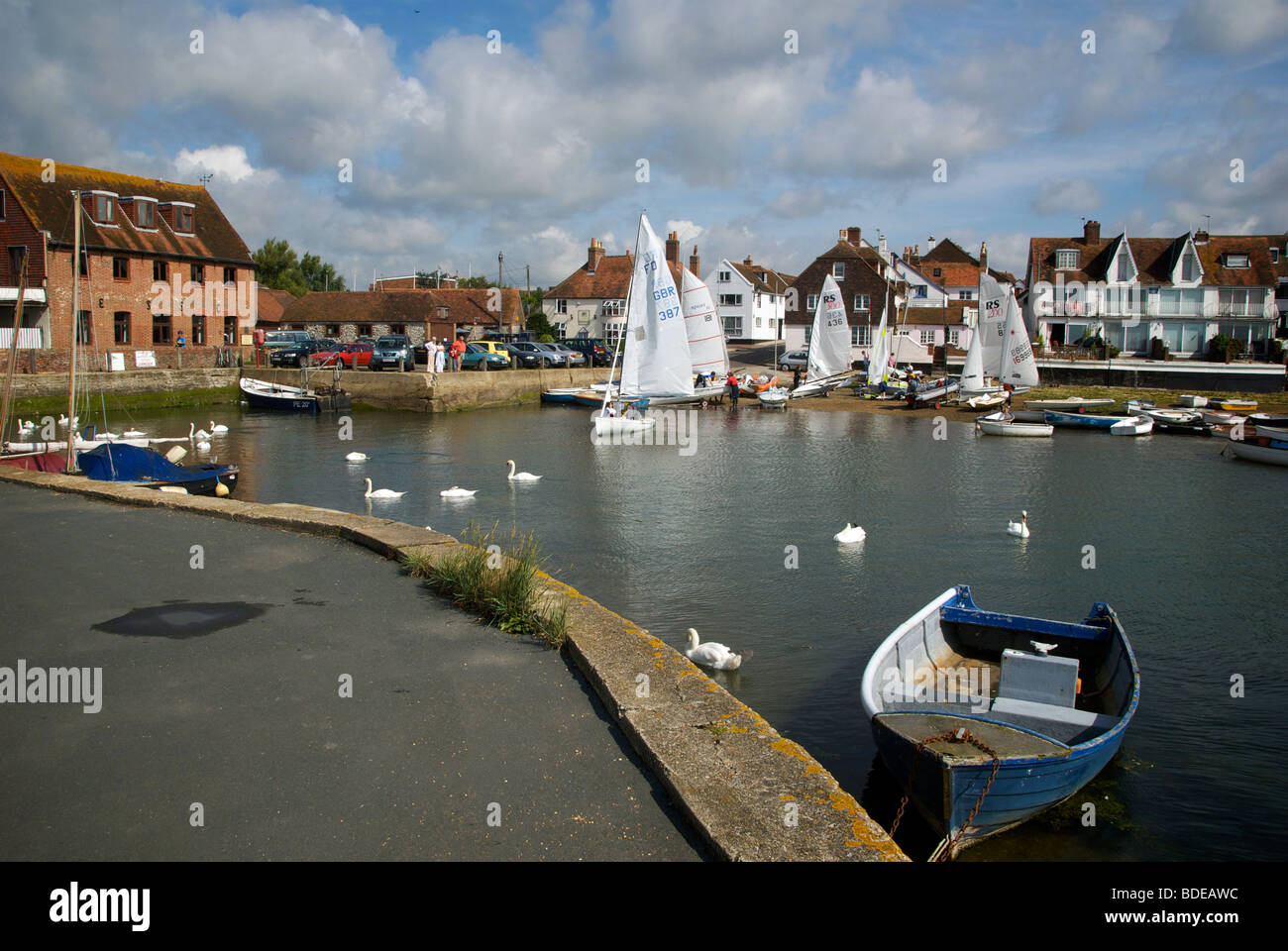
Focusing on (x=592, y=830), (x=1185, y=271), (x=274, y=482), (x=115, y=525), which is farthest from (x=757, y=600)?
(x=1185, y=271)

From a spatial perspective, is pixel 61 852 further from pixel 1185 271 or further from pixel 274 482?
pixel 1185 271

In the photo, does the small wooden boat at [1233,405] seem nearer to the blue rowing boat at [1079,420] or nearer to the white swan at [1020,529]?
the blue rowing boat at [1079,420]

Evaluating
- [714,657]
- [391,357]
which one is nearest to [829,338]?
[391,357]

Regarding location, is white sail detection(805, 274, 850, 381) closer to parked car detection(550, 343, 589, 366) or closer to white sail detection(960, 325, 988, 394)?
white sail detection(960, 325, 988, 394)

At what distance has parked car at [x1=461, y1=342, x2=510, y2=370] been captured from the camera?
2297 inches

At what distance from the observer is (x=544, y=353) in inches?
2495

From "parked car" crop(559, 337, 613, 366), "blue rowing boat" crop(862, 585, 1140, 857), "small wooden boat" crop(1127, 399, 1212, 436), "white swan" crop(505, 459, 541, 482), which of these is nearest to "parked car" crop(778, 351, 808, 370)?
"parked car" crop(559, 337, 613, 366)

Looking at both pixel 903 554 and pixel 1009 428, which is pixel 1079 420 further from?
pixel 903 554

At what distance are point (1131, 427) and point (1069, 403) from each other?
6.68 meters

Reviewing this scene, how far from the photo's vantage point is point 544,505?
24.4 meters

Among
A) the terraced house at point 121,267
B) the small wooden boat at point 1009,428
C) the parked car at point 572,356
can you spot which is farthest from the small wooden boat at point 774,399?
the terraced house at point 121,267

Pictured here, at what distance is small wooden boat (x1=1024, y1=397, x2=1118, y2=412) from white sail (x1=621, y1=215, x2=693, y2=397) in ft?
75.7

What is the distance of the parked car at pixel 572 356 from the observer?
211ft

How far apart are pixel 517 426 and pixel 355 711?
128 ft
